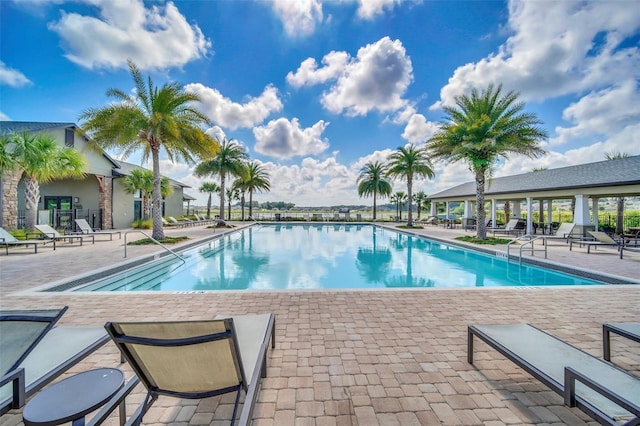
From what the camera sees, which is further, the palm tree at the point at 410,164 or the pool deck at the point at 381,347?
the palm tree at the point at 410,164

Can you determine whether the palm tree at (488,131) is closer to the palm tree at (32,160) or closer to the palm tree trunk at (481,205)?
the palm tree trunk at (481,205)

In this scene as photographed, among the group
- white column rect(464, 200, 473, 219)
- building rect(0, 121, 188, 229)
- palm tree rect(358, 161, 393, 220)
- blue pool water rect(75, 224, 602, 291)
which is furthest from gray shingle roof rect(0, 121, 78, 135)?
white column rect(464, 200, 473, 219)

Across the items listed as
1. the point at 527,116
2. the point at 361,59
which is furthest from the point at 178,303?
the point at 527,116

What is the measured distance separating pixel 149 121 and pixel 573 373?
46.7 ft

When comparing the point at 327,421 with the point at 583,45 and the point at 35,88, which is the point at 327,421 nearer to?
the point at 583,45

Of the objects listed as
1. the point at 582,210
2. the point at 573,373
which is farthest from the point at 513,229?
the point at 573,373

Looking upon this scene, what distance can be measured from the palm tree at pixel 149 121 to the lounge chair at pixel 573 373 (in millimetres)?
12907

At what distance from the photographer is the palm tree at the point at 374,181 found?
3073cm

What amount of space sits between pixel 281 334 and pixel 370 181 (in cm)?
2878

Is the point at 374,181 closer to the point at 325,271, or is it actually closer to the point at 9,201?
the point at 325,271

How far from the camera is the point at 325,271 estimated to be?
29.3ft

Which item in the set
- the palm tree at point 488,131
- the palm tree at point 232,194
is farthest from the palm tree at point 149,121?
the palm tree at point 232,194

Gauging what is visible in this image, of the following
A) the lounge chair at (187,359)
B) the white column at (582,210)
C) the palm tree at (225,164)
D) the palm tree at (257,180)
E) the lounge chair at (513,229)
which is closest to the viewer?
the lounge chair at (187,359)

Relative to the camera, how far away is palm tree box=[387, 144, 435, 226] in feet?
76.0
